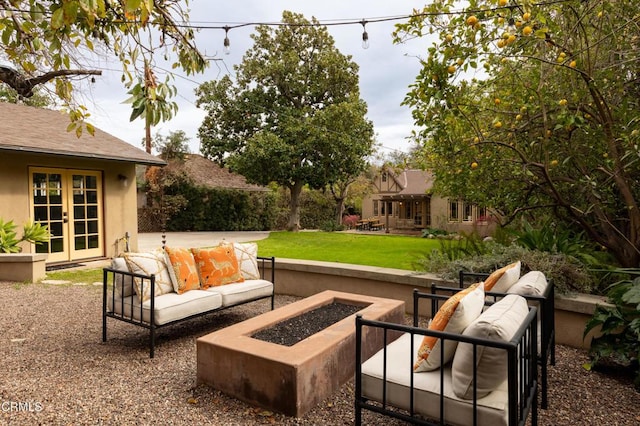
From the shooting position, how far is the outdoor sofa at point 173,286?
403cm

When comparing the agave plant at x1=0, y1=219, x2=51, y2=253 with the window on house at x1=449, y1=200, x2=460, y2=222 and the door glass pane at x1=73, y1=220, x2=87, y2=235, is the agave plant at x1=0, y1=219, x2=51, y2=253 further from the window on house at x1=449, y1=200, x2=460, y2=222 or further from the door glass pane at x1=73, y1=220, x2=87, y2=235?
the window on house at x1=449, y1=200, x2=460, y2=222

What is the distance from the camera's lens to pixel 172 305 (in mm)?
4043

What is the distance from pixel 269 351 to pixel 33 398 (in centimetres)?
183

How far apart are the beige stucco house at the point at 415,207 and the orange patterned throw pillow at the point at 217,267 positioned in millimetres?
16282

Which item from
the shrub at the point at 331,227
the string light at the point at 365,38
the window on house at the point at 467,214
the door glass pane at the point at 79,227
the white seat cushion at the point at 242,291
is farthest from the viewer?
the shrub at the point at 331,227

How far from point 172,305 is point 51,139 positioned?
25.5ft

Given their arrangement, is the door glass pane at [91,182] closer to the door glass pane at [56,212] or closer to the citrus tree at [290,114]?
the door glass pane at [56,212]

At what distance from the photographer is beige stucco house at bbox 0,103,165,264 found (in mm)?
8688

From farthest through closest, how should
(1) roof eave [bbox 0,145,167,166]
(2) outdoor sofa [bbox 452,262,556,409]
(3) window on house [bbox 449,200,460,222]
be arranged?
1. (3) window on house [bbox 449,200,460,222]
2. (1) roof eave [bbox 0,145,167,166]
3. (2) outdoor sofa [bbox 452,262,556,409]

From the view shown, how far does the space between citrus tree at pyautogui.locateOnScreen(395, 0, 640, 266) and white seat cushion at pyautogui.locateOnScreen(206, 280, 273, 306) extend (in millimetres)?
2725

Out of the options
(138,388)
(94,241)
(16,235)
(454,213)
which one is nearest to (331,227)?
(454,213)

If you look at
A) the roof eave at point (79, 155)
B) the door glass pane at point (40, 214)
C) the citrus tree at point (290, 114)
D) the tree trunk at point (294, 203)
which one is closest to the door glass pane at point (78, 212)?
the door glass pane at point (40, 214)

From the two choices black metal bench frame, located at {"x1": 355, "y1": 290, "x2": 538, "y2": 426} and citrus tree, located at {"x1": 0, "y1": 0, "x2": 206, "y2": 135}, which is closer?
black metal bench frame, located at {"x1": 355, "y1": 290, "x2": 538, "y2": 426}

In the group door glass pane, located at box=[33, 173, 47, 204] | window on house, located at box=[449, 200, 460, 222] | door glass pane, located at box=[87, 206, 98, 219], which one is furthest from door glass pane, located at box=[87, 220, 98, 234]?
window on house, located at box=[449, 200, 460, 222]
